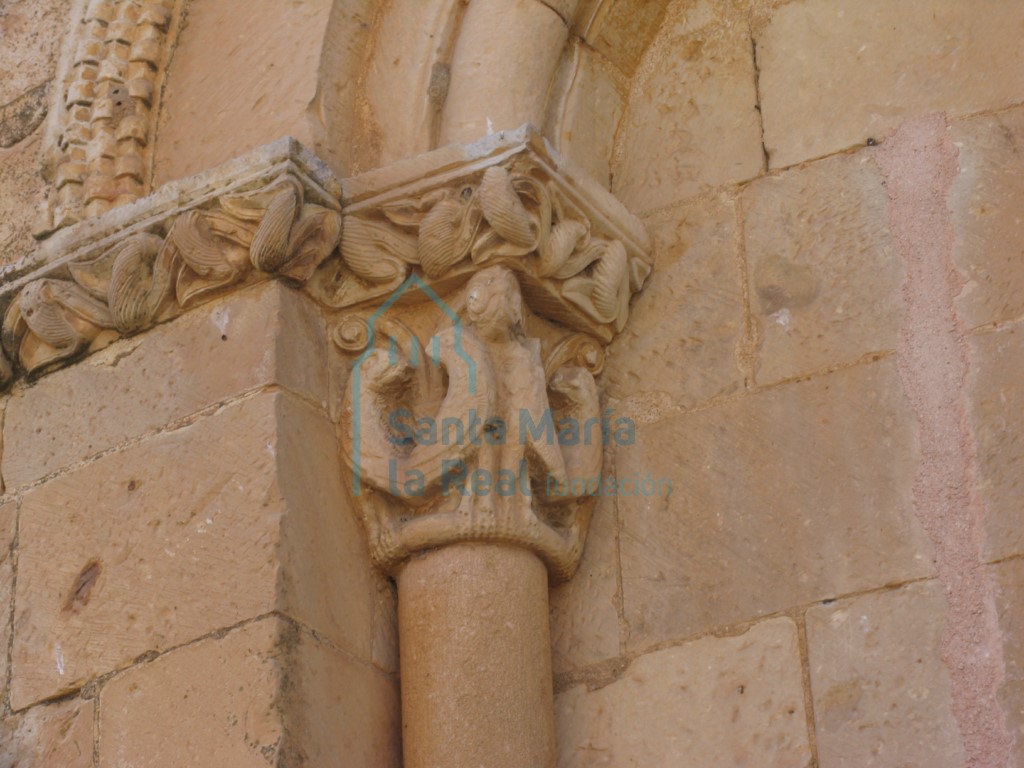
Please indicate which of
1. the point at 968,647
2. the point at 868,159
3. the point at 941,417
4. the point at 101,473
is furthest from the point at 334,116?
the point at 968,647

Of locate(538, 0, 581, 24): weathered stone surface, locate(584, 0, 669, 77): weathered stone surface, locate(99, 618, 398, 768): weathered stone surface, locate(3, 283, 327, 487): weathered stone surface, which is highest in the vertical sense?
locate(584, 0, 669, 77): weathered stone surface

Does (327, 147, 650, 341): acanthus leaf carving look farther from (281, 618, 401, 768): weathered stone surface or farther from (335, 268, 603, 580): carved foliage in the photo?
(281, 618, 401, 768): weathered stone surface

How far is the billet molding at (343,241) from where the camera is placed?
3.26 meters

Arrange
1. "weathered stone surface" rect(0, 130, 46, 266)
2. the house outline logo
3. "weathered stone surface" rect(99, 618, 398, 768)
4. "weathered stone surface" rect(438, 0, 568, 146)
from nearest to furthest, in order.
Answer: "weathered stone surface" rect(99, 618, 398, 768), the house outline logo, "weathered stone surface" rect(438, 0, 568, 146), "weathered stone surface" rect(0, 130, 46, 266)

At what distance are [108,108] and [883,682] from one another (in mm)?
1803

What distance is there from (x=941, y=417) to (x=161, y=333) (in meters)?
1.37

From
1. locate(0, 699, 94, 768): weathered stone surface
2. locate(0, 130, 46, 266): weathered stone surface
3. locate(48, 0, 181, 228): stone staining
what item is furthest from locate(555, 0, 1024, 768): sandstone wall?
locate(0, 130, 46, 266): weathered stone surface

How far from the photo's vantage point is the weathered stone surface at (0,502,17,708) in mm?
3291

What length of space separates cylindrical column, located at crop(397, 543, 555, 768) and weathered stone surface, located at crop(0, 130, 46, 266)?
1.10m

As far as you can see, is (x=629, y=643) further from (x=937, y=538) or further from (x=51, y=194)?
(x=51, y=194)

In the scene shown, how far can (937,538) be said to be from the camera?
308 cm

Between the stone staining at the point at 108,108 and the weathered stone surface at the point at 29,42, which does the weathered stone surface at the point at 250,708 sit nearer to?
the stone staining at the point at 108,108

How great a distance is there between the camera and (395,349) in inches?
131

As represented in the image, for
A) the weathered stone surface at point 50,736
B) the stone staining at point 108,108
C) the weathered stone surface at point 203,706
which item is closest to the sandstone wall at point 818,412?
the weathered stone surface at point 203,706
